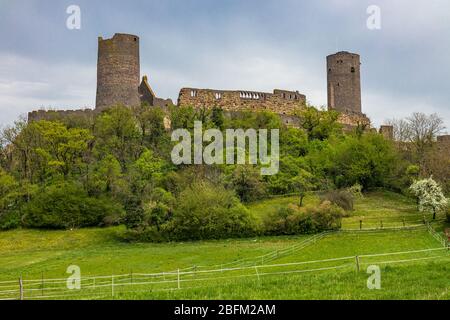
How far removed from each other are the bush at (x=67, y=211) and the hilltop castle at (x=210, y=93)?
11711 mm

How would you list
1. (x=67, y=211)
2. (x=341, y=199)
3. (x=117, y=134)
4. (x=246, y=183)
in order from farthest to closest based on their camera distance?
(x=117, y=134), (x=246, y=183), (x=67, y=211), (x=341, y=199)

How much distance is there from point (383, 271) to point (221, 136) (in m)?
30.9

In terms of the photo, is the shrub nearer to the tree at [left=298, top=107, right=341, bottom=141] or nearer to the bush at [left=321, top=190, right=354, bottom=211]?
the bush at [left=321, top=190, right=354, bottom=211]

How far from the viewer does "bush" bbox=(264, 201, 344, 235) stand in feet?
119

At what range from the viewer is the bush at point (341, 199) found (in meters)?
40.3

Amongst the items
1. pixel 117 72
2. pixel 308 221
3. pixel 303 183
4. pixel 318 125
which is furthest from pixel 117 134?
pixel 308 221

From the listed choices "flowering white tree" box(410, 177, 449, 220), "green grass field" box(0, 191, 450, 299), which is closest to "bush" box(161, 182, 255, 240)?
"green grass field" box(0, 191, 450, 299)

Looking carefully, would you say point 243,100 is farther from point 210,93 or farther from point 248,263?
point 248,263

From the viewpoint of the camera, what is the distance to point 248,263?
90.5ft

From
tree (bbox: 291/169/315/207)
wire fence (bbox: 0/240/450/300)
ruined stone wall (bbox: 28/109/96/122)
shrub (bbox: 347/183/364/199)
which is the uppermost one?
ruined stone wall (bbox: 28/109/96/122)

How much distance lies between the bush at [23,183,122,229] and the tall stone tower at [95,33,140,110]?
12.1m

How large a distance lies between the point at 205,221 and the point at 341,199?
934 cm

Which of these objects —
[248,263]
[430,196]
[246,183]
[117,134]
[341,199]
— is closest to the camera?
[248,263]
